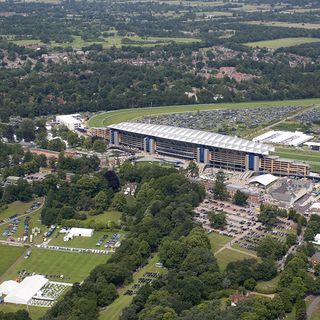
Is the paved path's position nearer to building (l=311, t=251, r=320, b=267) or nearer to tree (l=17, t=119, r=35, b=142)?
building (l=311, t=251, r=320, b=267)

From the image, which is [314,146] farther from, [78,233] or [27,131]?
[27,131]

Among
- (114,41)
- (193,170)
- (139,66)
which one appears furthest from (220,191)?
(114,41)

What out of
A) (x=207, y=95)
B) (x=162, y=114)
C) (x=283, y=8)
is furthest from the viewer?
(x=283, y=8)

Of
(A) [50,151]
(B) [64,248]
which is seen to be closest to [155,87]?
(A) [50,151]

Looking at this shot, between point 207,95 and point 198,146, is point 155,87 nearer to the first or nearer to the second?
point 207,95

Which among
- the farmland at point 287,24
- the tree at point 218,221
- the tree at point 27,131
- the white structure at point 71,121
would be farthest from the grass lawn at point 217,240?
the farmland at point 287,24
